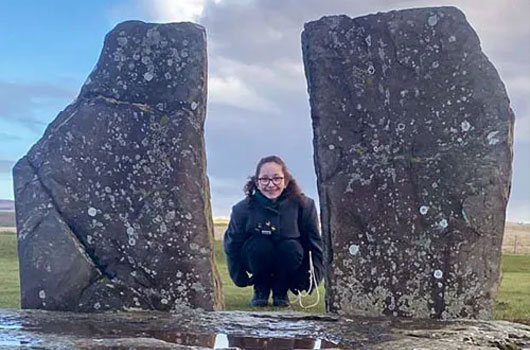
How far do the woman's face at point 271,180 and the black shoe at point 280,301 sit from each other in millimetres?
1269

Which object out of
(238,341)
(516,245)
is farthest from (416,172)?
(516,245)

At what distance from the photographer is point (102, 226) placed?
738 centimetres

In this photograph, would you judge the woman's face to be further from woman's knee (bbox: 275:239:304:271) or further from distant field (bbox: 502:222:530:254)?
distant field (bbox: 502:222:530:254)

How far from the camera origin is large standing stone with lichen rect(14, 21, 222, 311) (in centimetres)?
729

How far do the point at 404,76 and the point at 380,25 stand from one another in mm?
505

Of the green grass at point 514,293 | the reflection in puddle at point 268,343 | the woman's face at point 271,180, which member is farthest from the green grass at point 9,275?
the green grass at point 514,293

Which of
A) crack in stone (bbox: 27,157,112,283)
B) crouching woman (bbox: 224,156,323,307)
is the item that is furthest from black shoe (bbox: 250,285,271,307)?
crack in stone (bbox: 27,157,112,283)

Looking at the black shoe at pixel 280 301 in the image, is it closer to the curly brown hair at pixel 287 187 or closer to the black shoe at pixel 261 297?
the black shoe at pixel 261 297

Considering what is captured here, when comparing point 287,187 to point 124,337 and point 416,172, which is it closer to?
point 416,172

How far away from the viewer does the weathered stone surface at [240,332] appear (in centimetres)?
548

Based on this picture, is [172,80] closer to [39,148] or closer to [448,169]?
[39,148]

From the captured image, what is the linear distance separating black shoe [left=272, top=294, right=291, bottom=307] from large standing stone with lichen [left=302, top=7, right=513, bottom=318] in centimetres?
234

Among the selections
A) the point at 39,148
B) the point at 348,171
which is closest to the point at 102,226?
the point at 39,148

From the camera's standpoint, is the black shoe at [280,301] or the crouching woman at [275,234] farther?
the black shoe at [280,301]
